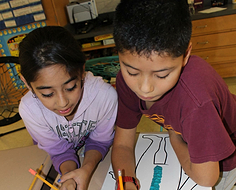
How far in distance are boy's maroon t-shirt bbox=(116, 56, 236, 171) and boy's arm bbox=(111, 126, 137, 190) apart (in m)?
0.16

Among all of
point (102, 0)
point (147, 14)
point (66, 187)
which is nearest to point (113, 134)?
point (66, 187)

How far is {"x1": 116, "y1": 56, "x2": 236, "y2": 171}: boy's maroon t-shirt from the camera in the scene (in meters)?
0.53

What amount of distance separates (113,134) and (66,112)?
251 mm

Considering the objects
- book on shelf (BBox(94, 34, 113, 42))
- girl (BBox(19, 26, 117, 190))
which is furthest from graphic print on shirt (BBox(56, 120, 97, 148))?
book on shelf (BBox(94, 34, 113, 42))

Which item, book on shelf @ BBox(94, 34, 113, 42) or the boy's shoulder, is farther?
book on shelf @ BBox(94, 34, 113, 42)

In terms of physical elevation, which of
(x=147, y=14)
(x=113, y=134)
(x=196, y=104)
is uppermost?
(x=147, y=14)

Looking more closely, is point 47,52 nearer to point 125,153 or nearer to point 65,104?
point 65,104

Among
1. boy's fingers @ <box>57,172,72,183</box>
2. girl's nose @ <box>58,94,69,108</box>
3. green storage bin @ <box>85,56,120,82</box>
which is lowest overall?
boy's fingers @ <box>57,172,72,183</box>

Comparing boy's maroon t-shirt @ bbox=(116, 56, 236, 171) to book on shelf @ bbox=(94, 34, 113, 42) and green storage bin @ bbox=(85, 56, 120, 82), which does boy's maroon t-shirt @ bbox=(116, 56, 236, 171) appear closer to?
green storage bin @ bbox=(85, 56, 120, 82)

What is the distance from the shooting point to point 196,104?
54cm

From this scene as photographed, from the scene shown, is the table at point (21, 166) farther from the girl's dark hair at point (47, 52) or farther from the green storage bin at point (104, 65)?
the green storage bin at point (104, 65)

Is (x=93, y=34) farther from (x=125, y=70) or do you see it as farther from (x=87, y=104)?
(x=125, y=70)

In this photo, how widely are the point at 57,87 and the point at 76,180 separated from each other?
304mm

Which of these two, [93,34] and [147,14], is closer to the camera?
[147,14]
